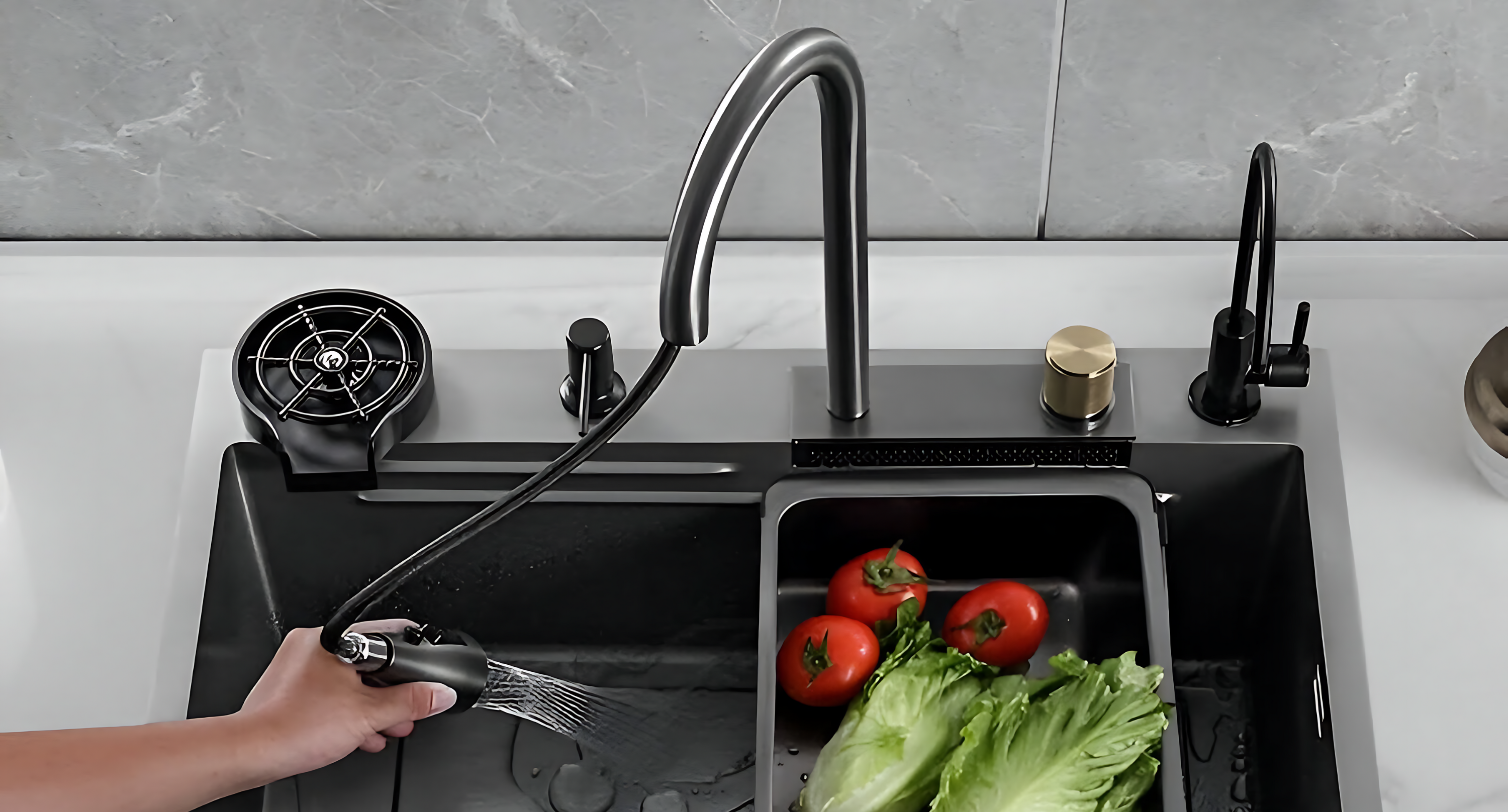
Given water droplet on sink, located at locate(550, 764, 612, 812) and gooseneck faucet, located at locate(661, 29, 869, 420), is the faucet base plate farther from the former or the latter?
water droplet on sink, located at locate(550, 764, 612, 812)

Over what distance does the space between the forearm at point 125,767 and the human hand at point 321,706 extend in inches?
1.0

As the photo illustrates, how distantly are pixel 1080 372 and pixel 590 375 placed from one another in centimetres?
37

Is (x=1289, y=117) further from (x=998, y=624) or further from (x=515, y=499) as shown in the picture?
(x=515, y=499)

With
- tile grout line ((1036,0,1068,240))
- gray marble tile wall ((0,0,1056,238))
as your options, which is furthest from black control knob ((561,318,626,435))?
tile grout line ((1036,0,1068,240))

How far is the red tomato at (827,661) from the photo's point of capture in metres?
0.99

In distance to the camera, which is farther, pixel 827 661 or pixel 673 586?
pixel 673 586

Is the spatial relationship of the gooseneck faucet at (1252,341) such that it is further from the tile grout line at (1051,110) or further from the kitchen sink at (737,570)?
the tile grout line at (1051,110)

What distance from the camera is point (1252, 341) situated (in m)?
0.99

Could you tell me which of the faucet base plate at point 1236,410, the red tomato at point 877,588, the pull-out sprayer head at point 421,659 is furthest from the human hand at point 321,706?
the faucet base plate at point 1236,410

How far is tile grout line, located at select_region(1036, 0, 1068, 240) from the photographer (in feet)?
3.30

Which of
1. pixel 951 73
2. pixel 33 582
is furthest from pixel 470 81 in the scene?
pixel 33 582

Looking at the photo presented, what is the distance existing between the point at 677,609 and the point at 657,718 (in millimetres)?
93

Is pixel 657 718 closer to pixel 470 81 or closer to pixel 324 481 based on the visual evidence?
pixel 324 481

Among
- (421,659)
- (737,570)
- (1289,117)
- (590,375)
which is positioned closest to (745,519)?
(737,570)
